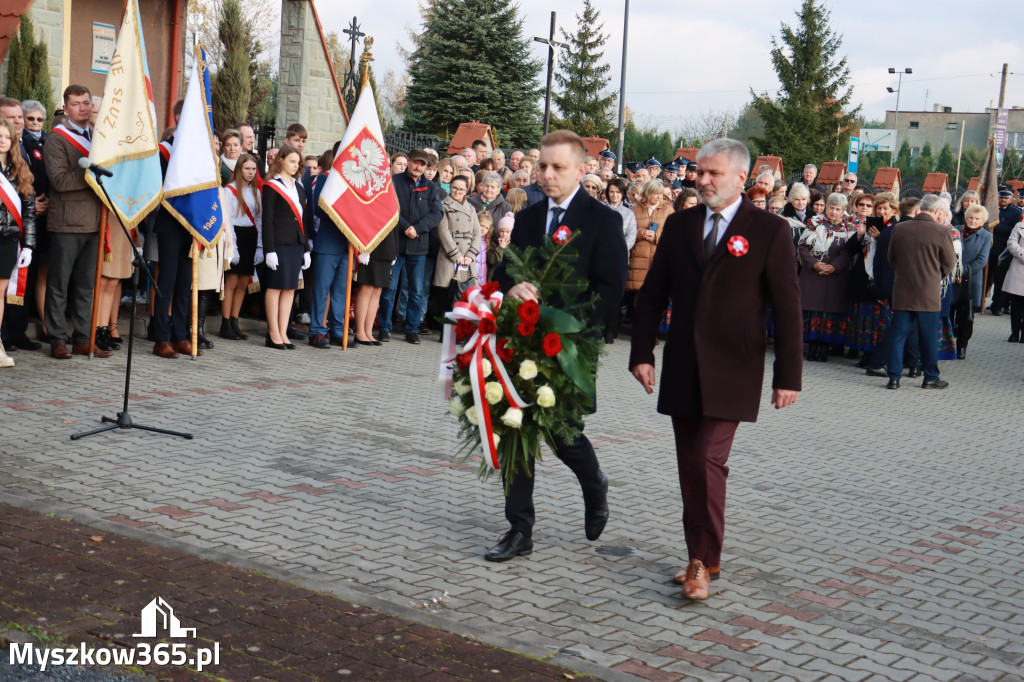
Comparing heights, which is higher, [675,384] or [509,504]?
[675,384]

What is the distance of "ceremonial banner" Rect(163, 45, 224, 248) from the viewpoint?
10.4 meters

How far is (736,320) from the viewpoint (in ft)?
17.0

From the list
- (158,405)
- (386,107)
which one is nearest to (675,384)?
(158,405)

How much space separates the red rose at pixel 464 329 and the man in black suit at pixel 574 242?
0.99 ft

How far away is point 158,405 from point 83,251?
2.38 m

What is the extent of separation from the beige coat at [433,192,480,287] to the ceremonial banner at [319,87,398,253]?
0.95 m

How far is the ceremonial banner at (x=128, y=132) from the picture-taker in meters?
9.88

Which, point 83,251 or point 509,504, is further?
point 83,251

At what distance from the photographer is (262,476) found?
685cm

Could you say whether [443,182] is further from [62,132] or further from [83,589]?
[83,589]

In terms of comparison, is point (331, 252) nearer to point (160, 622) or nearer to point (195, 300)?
point (195, 300)

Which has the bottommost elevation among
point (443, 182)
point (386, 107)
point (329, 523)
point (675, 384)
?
point (329, 523)

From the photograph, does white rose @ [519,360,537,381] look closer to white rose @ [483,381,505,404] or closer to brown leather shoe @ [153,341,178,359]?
white rose @ [483,381,505,404]

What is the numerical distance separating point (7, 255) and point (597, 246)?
6.19 m
